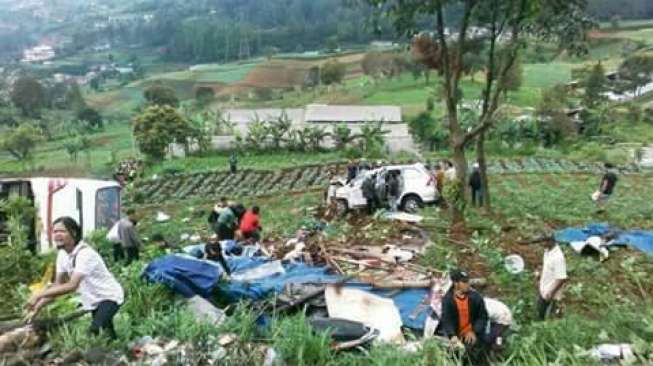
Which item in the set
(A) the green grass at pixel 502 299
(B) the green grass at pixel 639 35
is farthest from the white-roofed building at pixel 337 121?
(B) the green grass at pixel 639 35

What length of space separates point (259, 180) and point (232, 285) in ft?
69.9

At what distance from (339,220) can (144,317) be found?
9.63 metres

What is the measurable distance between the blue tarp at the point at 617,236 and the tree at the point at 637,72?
5570 cm

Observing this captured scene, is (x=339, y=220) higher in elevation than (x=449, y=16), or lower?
lower

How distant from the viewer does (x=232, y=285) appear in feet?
29.3

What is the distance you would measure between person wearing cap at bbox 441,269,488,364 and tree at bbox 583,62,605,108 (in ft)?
160

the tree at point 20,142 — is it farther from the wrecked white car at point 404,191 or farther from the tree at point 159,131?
the wrecked white car at point 404,191

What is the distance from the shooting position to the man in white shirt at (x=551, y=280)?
345 inches

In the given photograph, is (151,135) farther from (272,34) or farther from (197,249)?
(272,34)

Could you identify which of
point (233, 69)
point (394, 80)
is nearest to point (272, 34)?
point (233, 69)

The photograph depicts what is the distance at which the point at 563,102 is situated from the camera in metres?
50.6

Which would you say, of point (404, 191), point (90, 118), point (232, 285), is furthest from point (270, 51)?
point (232, 285)

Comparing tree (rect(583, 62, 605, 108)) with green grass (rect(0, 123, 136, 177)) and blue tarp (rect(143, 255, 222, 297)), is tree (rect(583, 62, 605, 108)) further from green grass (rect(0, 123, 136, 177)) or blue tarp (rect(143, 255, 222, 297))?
blue tarp (rect(143, 255, 222, 297))

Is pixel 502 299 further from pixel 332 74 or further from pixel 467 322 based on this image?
pixel 332 74
